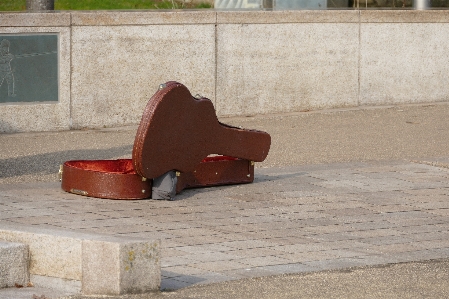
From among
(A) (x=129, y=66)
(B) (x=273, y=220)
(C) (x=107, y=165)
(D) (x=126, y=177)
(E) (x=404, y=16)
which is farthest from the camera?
(E) (x=404, y=16)

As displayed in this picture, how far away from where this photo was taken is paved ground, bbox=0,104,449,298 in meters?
5.88

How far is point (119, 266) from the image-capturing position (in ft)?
16.9

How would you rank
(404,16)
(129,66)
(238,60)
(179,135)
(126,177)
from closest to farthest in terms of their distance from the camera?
(126,177) < (179,135) < (129,66) < (238,60) < (404,16)

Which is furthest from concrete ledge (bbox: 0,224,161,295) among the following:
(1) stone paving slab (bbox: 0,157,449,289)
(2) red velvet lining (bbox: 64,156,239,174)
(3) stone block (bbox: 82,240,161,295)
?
(2) red velvet lining (bbox: 64,156,239,174)

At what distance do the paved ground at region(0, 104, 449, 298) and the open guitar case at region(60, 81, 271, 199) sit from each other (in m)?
0.13

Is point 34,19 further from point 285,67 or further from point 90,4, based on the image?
point 90,4

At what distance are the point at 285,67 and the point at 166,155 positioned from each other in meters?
5.84

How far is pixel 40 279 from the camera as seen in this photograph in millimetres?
→ 5559

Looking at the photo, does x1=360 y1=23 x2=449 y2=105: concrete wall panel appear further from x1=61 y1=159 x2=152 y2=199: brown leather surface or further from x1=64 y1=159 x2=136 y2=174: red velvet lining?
x1=61 y1=159 x2=152 y2=199: brown leather surface

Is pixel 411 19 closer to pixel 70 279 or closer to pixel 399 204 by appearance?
pixel 399 204

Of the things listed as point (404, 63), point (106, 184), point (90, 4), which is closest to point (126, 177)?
point (106, 184)

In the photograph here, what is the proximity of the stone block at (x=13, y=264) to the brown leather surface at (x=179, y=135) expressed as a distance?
94.3 inches

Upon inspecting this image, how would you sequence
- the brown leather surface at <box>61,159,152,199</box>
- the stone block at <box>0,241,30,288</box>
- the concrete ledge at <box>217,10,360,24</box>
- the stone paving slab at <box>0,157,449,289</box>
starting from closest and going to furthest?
1. the stone block at <box>0,241,30,288</box>
2. the stone paving slab at <box>0,157,449,289</box>
3. the brown leather surface at <box>61,159,152,199</box>
4. the concrete ledge at <box>217,10,360,24</box>

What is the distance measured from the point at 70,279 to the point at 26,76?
22.6 feet
